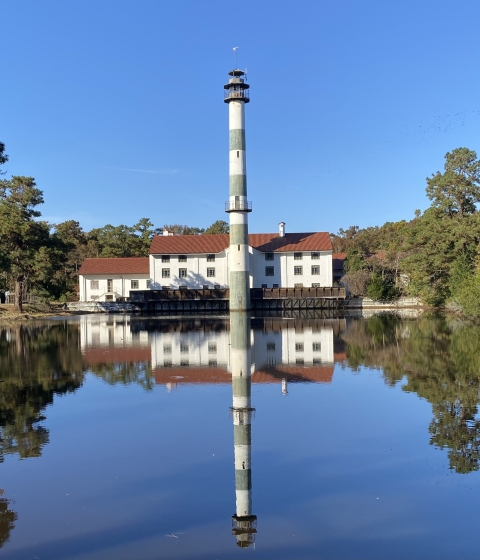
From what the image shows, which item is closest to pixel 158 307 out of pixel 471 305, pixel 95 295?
pixel 95 295

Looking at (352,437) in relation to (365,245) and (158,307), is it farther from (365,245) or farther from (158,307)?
(365,245)

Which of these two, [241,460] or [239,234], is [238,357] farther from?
[239,234]

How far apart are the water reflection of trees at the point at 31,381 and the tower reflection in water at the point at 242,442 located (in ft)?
10.0

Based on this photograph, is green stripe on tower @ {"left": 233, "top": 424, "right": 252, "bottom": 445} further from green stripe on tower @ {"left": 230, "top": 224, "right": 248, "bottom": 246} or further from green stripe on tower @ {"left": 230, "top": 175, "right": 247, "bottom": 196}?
green stripe on tower @ {"left": 230, "top": 175, "right": 247, "bottom": 196}

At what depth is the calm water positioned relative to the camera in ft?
20.9

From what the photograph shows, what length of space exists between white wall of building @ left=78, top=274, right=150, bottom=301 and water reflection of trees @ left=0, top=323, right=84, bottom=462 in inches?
1092

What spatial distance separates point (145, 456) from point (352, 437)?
11.0 feet

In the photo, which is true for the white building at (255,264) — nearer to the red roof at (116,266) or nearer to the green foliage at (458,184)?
the red roof at (116,266)

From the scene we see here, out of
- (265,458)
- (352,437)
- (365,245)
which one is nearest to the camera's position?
(265,458)

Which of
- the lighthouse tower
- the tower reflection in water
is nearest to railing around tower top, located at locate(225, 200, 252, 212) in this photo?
the lighthouse tower

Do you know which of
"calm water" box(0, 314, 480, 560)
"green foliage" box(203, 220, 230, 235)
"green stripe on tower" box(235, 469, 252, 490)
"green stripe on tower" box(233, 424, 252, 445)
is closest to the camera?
"calm water" box(0, 314, 480, 560)

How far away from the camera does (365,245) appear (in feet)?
259

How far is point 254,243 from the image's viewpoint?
183 ft

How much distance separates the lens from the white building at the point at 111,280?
2228 inches
